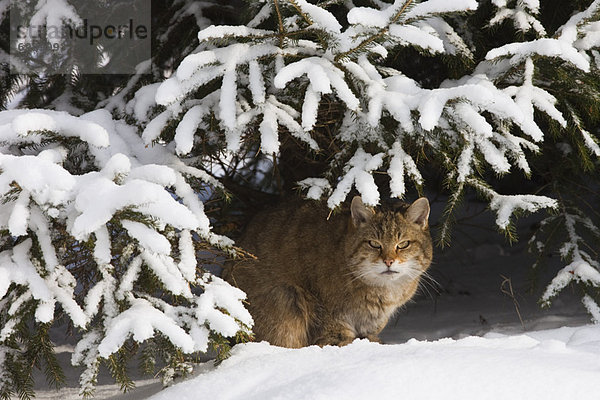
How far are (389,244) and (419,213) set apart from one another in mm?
330

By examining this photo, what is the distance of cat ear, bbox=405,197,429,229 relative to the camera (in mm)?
4051

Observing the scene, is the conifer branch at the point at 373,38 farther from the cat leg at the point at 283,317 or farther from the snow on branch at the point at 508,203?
the cat leg at the point at 283,317

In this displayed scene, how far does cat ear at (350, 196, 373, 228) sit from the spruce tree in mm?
499

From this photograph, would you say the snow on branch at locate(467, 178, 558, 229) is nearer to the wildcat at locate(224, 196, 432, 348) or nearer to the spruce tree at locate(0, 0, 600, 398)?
the spruce tree at locate(0, 0, 600, 398)

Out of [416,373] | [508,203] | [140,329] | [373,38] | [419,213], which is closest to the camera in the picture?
[416,373]

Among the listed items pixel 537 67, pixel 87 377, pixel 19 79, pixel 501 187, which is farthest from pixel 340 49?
pixel 501 187

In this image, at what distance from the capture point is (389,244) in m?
3.98

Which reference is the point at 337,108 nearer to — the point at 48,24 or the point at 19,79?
the point at 48,24

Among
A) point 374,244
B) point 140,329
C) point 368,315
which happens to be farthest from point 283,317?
point 140,329

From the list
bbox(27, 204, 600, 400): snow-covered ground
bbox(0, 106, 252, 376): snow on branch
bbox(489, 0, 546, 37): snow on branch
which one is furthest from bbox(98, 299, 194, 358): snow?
bbox(489, 0, 546, 37): snow on branch

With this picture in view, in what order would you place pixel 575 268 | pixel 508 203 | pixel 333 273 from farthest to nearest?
pixel 333 273 → pixel 575 268 → pixel 508 203

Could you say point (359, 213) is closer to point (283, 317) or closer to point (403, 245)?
point (403, 245)

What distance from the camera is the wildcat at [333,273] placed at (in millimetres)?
3883

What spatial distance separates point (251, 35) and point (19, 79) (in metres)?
2.10
